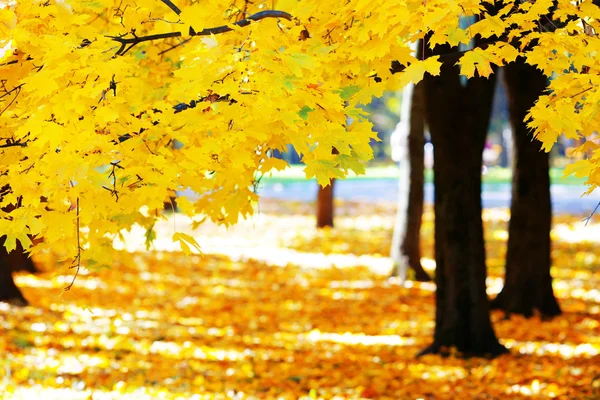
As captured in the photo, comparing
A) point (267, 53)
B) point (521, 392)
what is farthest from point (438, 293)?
point (267, 53)

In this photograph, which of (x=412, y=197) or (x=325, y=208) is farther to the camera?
(x=325, y=208)

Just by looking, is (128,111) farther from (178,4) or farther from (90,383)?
(90,383)

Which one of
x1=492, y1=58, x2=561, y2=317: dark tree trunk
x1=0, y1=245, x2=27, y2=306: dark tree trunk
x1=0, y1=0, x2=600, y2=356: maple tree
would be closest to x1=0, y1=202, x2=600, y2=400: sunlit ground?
x1=0, y1=245, x2=27, y2=306: dark tree trunk

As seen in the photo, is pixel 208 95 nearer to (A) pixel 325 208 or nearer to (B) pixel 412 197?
(B) pixel 412 197

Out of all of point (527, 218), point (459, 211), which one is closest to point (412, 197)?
point (527, 218)

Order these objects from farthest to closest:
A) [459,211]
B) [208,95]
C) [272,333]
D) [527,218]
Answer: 1. [527,218]
2. [272,333]
3. [459,211]
4. [208,95]

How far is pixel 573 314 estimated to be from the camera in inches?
392

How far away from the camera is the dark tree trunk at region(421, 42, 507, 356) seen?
758 centimetres

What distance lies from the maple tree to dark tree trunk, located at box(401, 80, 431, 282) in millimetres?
8710

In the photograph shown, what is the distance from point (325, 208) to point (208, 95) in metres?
14.1

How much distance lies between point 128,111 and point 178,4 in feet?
3.28

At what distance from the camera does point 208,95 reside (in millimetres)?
3580

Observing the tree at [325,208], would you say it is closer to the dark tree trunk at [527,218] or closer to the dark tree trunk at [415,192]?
the dark tree trunk at [415,192]

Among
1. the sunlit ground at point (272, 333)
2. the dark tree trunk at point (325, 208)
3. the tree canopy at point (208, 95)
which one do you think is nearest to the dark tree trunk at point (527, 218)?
the sunlit ground at point (272, 333)
